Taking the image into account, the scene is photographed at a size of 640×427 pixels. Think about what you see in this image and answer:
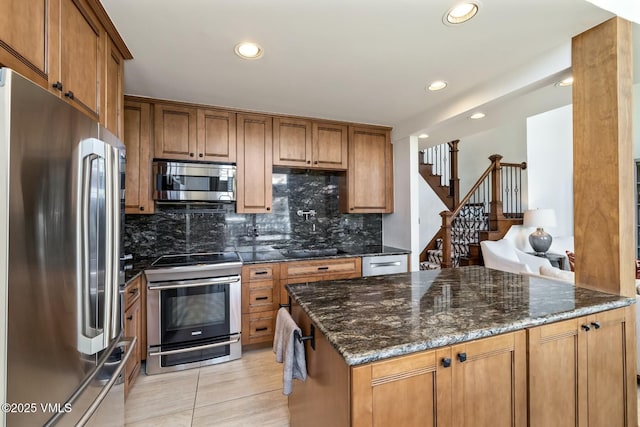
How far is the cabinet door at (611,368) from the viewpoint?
1414 mm

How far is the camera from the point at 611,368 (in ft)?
4.88

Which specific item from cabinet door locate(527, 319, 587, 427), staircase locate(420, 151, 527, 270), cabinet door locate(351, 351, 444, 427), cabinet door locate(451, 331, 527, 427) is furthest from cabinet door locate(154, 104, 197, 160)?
staircase locate(420, 151, 527, 270)

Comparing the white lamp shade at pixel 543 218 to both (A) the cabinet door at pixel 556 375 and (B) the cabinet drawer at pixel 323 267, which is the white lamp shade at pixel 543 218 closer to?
(B) the cabinet drawer at pixel 323 267

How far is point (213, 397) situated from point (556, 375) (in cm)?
219

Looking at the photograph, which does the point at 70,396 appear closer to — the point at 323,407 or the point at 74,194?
the point at 74,194

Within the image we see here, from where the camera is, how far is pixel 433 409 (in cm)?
107

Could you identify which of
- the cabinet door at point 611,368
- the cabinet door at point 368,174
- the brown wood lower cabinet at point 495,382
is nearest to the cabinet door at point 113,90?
the brown wood lower cabinet at point 495,382

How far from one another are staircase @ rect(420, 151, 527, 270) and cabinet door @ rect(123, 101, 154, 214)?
451 cm

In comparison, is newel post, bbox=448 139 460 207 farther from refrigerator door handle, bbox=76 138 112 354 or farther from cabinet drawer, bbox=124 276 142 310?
refrigerator door handle, bbox=76 138 112 354

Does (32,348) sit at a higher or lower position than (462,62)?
lower

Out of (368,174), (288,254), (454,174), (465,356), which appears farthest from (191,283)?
(454,174)

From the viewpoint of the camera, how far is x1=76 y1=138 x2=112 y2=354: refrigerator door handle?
1067mm

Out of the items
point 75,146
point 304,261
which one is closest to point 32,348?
point 75,146

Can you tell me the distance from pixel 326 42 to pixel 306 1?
0.37 m
